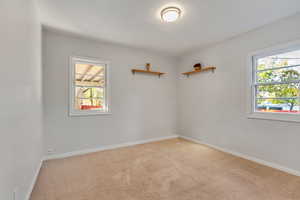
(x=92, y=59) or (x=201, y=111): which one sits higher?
(x=92, y=59)

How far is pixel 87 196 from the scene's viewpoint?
181 cm

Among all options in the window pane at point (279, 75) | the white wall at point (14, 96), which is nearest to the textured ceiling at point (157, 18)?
the white wall at point (14, 96)

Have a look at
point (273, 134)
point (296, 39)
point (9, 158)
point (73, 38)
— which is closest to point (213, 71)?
point (296, 39)

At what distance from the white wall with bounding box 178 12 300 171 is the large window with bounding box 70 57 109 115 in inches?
94.2

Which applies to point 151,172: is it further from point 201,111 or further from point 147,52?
point 147,52

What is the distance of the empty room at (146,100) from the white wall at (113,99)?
0.08 ft

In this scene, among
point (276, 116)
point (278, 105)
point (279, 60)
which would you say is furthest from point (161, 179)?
point (279, 60)

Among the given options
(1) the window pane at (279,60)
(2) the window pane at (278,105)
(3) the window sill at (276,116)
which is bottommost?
(3) the window sill at (276,116)

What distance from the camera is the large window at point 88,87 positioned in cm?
317

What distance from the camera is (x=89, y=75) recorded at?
341cm

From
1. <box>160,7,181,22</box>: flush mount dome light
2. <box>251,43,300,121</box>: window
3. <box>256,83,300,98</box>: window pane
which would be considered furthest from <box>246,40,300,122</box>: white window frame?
<box>160,7,181,22</box>: flush mount dome light

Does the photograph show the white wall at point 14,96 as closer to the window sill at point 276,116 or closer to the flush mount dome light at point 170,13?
the flush mount dome light at point 170,13

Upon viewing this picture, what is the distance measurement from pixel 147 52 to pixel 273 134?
3437 mm

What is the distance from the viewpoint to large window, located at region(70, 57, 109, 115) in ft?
10.4
